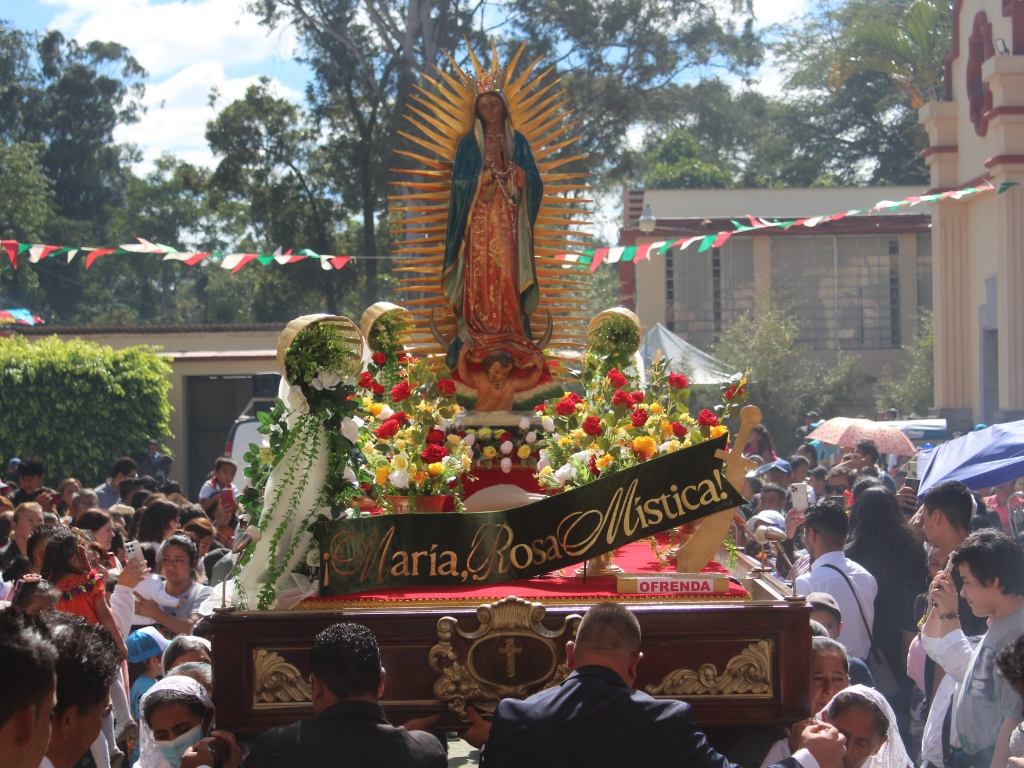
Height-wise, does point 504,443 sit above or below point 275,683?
above

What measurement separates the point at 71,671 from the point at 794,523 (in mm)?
4635

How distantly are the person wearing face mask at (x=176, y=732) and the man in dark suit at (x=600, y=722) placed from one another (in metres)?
1.02

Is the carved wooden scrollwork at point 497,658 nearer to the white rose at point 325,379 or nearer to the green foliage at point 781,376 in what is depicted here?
the white rose at point 325,379

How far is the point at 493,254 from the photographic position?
20.9 ft

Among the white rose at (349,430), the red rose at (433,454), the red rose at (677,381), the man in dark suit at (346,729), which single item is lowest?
the man in dark suit at (346,729)

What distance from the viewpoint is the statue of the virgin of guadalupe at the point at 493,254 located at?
6305 mm

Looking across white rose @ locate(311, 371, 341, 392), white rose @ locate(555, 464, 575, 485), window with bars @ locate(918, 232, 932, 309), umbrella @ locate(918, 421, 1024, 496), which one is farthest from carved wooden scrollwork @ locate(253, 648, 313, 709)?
window with bars @ locate(918, 232, 932, 309)

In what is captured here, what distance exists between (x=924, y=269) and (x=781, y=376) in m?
4.73

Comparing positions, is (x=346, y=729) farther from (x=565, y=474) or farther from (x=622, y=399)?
(x=622, y=399)

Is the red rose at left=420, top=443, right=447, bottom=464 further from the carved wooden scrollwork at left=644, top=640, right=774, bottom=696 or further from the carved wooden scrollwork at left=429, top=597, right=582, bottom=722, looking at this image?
the carved wooden scrollwork at left=644, top=640, right=774, bottom=696

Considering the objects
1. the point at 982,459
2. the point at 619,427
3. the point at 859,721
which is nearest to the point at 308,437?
the point at 619,427

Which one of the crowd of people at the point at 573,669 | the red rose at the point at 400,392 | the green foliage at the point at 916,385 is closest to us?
the crowd of people at the point at 573,669

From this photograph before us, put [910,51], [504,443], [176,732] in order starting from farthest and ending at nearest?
[910,51]
[504,443]
[176,732]

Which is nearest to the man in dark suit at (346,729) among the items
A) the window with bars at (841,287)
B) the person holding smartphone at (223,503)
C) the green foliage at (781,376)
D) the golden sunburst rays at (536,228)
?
the golden sunburst rays at (536,228)
